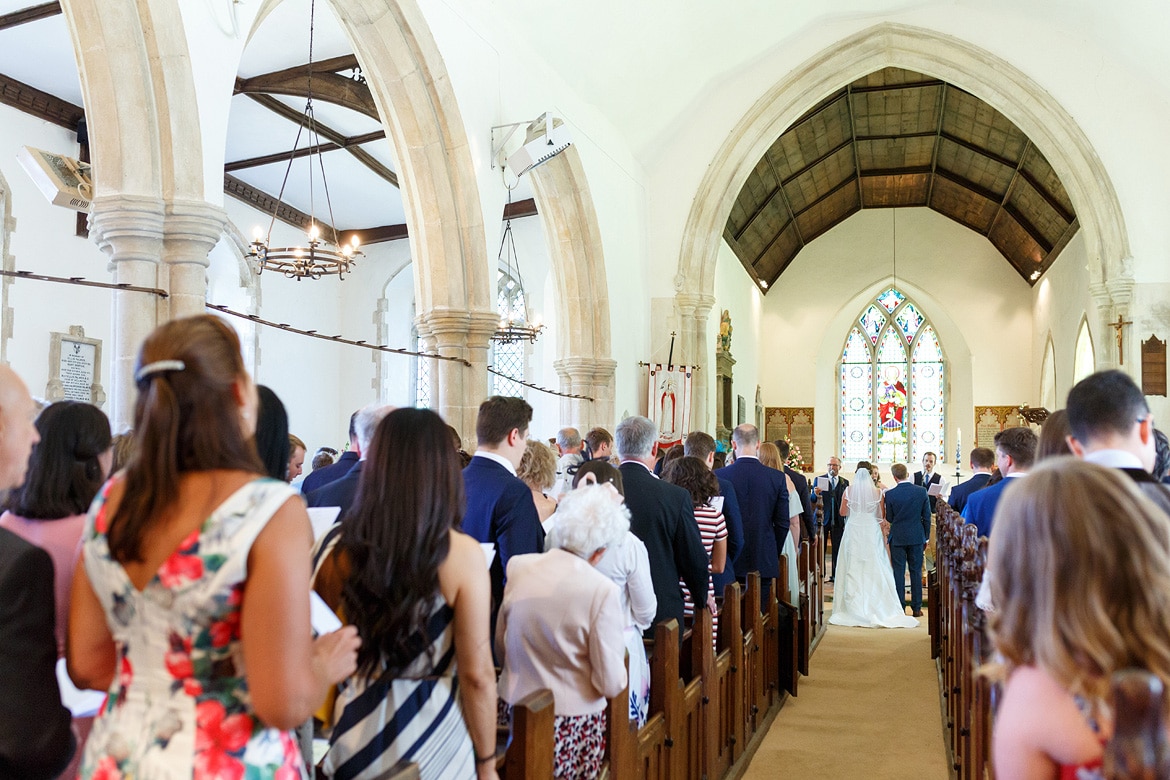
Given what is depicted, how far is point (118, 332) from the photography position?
4543 mm

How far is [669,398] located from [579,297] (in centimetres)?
189

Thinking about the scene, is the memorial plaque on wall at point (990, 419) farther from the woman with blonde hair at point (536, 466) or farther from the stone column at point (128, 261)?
the stone column at point (128, 261)

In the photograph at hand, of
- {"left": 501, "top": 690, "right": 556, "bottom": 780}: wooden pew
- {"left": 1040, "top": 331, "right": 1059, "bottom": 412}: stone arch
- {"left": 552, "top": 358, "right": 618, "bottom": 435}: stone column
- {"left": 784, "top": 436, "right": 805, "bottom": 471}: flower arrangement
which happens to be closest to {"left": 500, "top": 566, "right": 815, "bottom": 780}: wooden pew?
{"left": 501, "top": 690, "right": 556, "bottom": 780}: wooden pew

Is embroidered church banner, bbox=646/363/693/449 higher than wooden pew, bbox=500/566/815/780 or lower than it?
higher

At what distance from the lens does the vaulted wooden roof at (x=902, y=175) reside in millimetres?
13281

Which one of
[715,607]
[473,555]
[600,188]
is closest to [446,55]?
[600,188]

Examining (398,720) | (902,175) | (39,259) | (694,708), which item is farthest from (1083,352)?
(398,720)

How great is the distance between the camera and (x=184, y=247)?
4645mm

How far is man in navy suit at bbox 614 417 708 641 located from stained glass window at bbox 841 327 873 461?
16.7m

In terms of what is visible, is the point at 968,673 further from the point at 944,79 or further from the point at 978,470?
the point at 944,79

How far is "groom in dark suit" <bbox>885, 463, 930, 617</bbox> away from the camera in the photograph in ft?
28.2

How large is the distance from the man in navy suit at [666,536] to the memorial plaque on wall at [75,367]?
7603 mm

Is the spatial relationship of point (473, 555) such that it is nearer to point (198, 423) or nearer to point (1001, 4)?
point (198, 423)

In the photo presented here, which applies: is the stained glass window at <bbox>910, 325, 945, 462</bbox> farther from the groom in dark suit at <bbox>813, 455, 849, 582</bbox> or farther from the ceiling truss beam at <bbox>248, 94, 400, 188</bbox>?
the ceiling truss beam at <bbox>248, 94, 400, 188</bbox>
